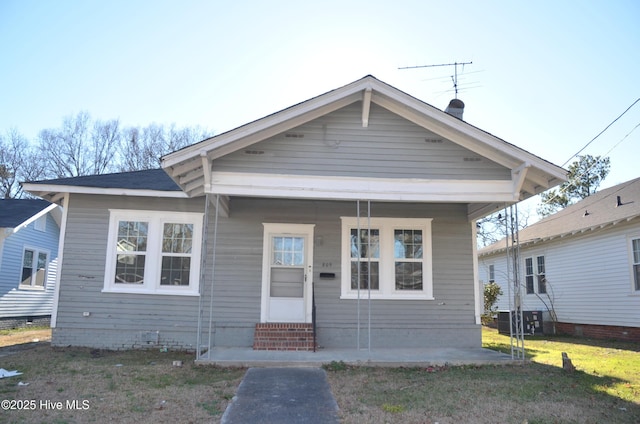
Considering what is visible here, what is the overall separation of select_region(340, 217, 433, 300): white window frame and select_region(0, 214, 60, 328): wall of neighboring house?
9.28m

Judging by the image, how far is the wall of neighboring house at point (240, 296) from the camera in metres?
9.26

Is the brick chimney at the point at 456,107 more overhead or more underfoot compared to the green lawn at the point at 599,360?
more overhead

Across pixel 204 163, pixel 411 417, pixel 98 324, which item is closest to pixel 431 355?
pixel 411 417

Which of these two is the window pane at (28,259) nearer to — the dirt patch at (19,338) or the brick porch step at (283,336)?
the dirt patch at (19,338)

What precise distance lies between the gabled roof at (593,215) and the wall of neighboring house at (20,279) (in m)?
15.5

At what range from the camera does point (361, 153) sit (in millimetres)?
7902

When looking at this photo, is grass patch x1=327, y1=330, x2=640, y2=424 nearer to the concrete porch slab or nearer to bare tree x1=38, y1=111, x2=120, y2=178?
the concrete porch slab

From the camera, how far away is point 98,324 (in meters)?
9.30

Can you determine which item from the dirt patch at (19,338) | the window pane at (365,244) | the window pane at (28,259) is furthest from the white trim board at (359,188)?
the window pane at (28,259)

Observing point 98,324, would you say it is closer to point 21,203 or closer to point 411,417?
point 411,417

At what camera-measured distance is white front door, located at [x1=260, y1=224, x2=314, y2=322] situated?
9.43 metres

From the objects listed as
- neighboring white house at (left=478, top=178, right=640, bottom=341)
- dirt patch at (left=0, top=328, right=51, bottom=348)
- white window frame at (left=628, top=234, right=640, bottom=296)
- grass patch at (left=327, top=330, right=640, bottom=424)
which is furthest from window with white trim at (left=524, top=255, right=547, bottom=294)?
dirt patch at (left=0, top=328, right=51, bottom=348)

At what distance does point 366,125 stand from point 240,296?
14.2 feet

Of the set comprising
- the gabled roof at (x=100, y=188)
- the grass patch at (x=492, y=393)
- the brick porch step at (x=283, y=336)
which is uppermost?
the gabled roof at (x=100, y=188)
